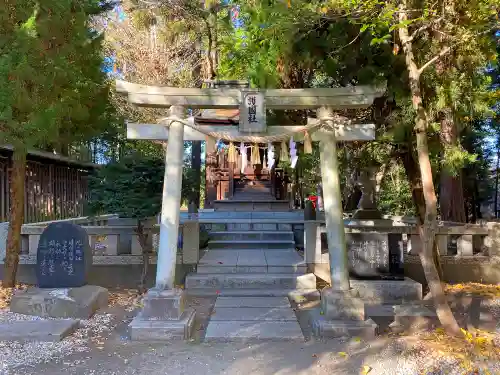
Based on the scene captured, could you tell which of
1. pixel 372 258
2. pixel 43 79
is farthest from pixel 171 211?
pixel 372 258

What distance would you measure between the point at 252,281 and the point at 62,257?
3.39m

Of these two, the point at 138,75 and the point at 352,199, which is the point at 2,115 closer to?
the point at 138,75

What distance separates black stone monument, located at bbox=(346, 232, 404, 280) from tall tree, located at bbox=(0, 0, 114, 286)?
5579 millimetres

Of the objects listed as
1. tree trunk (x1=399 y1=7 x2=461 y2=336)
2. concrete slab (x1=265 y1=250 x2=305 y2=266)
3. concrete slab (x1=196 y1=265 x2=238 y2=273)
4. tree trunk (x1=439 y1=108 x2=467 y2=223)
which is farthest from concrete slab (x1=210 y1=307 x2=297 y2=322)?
tree trunk (x1=439 y1=108 x2=467 y2=223)

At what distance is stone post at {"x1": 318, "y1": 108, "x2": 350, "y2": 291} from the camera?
19.2 ft

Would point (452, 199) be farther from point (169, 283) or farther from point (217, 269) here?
point (169, 283)

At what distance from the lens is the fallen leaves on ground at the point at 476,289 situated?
A: 25.6ft

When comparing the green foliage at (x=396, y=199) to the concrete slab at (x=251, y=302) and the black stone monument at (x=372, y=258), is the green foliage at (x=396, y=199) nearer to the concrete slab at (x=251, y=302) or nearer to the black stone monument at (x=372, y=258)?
the black stone monument at (x=372, y=258)

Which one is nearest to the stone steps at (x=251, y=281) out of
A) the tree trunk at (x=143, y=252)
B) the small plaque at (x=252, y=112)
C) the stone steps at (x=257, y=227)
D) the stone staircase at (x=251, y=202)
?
the tree trunk at (x=143, y=252)

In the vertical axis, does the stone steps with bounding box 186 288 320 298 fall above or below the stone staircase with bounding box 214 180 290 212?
below

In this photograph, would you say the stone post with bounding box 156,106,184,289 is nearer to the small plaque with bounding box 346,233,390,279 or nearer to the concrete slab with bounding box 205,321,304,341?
the concrete slab with bounding box 205,321,304,341

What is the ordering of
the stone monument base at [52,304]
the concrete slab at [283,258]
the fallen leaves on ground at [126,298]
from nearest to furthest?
the stone monument base at [52,304] < the fallen leaves on ground at [126,298] < the concrete slab at [283,258]

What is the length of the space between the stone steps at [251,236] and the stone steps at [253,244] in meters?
0.26

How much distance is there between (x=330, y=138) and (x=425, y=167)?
1.46 meters
